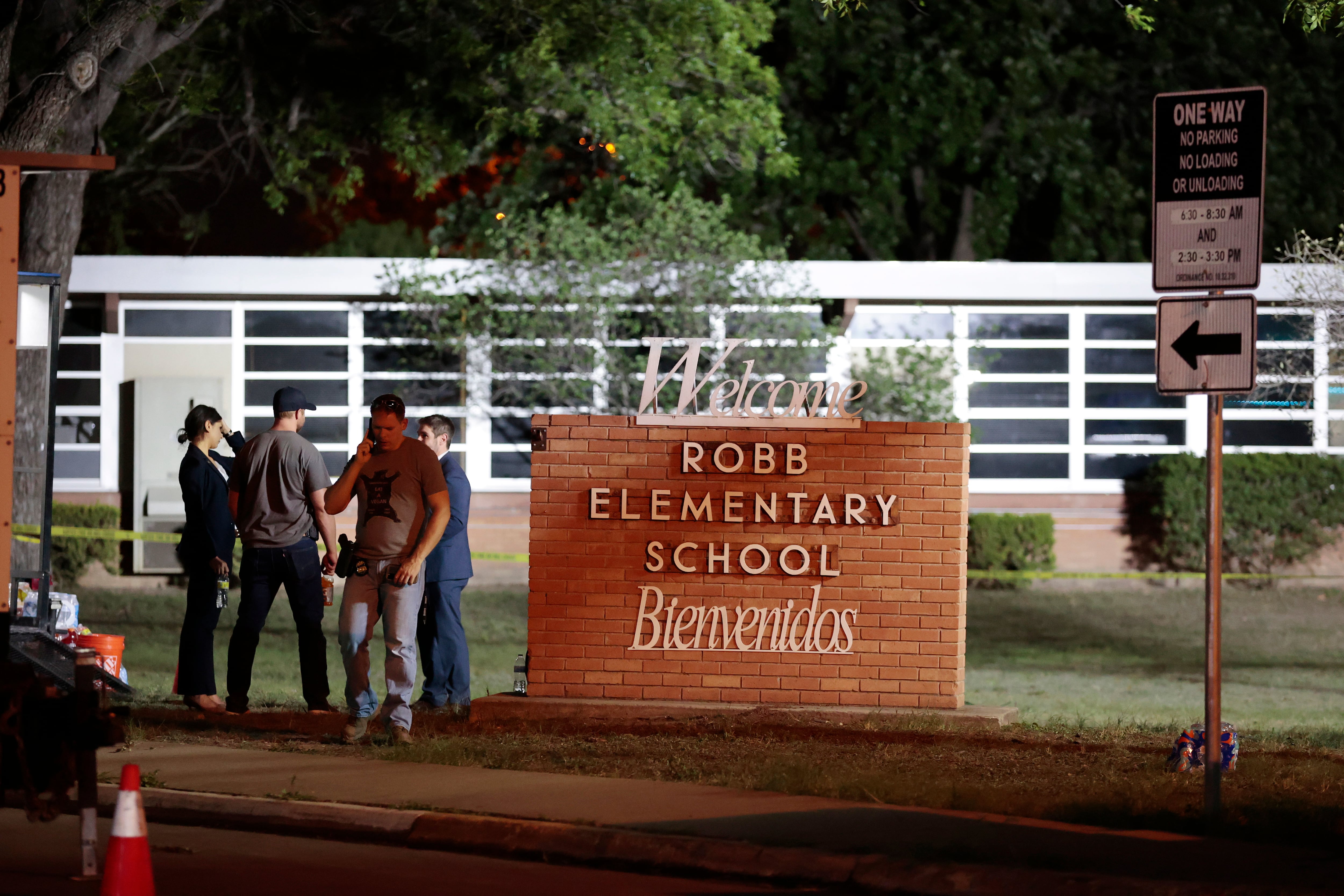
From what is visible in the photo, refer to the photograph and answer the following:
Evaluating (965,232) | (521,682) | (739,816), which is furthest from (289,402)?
(965,232)

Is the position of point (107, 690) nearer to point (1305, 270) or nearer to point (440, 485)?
point (440, 485)

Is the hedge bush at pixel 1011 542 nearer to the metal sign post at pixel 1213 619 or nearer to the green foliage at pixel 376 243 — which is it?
the metal sign post at pixel 1213 619

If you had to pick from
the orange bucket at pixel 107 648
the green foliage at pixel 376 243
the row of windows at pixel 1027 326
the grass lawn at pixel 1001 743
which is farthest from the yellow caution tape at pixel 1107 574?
the green foliage at pixel 376 243

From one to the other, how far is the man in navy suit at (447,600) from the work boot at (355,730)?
1386 mm

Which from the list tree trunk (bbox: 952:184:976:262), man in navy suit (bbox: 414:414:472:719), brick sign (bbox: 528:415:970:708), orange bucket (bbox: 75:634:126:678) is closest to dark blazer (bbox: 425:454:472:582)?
man in navy suit (bbox: 414:414:472:719)

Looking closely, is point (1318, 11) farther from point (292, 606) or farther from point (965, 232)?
point (965, 232)

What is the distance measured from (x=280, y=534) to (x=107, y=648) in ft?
9.29

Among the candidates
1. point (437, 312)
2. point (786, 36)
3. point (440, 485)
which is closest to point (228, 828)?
point (440, 485)

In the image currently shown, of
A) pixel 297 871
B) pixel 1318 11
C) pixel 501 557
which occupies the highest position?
pixel 1318 11

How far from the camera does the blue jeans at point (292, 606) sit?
10.3 meters

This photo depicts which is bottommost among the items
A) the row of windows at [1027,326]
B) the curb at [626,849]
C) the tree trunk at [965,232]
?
the curb at [626,849]

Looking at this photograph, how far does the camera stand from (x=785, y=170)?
22609 mm

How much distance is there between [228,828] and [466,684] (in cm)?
344

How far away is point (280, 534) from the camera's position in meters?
10.3
